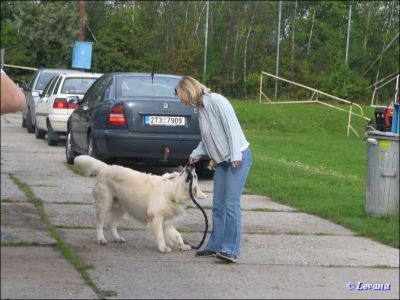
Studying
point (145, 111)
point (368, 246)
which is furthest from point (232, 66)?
point (368, 246)

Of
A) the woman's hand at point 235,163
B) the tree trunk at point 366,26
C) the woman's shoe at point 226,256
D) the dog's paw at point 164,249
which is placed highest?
the tree trunk at point 366,26

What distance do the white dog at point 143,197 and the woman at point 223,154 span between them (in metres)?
0.27

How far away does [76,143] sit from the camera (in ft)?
49.0

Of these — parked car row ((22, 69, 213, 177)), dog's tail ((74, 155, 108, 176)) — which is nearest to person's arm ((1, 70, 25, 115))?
dog's tail ((74, 155, 108, 176))

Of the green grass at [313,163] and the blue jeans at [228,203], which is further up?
the blue jeans at [228,203]

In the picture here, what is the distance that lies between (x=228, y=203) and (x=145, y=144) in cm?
507

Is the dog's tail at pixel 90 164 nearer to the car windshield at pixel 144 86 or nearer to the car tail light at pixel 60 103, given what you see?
the car windshield at pixel 144 86

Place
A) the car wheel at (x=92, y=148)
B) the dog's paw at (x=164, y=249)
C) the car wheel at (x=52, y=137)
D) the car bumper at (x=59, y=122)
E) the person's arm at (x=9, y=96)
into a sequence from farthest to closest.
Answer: the car wheel at (x=52, y=137), the car bumper at (x=59, y=122), the car wheel at (x=92, y=148), the dog's paw at (x=164, y=249), the person's arm at (x=9, y=96)

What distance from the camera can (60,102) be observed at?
18.9 metres

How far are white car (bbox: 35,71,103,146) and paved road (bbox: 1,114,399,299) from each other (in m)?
8.27

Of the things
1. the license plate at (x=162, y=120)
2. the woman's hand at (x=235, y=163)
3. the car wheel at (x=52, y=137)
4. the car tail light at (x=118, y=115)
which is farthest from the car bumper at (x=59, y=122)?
the woman's hand at (x=235, y=163)

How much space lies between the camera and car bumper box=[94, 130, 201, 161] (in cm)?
1273

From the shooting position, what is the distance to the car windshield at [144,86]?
43.4ft

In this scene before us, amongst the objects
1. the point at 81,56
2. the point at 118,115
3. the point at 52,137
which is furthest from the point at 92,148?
the point at 81,56
